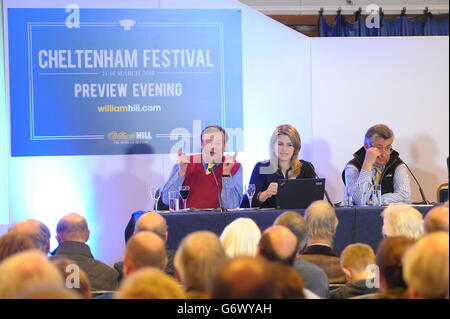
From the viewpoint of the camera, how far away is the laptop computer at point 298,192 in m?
4.02

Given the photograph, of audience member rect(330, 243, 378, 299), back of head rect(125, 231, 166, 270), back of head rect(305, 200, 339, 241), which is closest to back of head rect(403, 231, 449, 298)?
audience member rect(330, 243, 378, 299)

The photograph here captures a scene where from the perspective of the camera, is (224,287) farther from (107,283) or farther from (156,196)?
(156,196)

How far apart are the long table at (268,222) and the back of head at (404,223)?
2.90 feet

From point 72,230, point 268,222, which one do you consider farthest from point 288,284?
point 268,222

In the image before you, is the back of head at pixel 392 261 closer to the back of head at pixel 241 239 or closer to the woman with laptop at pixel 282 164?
the back of head at pixel 241 239

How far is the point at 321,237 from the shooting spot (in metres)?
3.18

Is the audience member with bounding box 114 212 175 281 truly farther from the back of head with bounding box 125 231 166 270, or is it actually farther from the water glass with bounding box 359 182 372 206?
the water glass with bounding box 359 182 372 206

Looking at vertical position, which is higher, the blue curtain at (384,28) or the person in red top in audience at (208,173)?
the blue curtain at (384,28)

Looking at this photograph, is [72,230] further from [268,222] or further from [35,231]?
[268,222]

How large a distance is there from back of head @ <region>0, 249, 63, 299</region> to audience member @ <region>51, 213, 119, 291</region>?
1276mm

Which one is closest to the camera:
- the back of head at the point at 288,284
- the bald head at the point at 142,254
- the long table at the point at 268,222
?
the back of head at the point at 288,284

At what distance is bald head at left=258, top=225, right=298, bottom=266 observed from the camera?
233 cm

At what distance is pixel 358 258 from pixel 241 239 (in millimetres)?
528

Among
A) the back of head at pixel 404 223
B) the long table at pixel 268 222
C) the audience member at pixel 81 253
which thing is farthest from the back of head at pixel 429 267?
the long table at pixel 268 222
